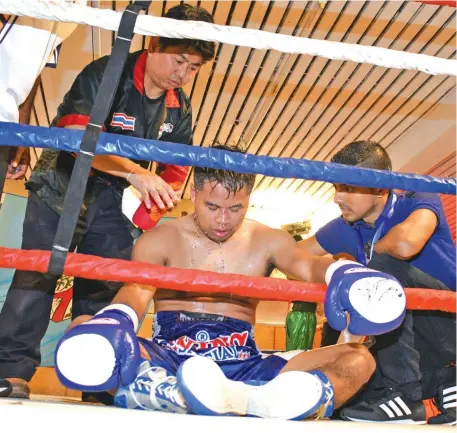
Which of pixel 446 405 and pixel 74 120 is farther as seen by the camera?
pixel 74 120

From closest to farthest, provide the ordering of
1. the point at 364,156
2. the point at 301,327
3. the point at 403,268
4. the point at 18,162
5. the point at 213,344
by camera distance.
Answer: the point at 213,344
the point at 18,162
the point at 403,268
the point at 364,156
the point at 301,327

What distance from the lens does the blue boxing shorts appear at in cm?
164

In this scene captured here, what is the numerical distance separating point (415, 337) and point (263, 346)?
4.19 meters

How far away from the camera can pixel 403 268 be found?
197cm

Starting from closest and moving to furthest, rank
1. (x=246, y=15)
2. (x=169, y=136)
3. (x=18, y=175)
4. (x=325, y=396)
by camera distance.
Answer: (x=325, y=396) → (x=18, y=175) → (x=169, y=136) → (x=246, y=15)

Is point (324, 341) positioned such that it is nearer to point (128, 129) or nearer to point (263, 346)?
point (128, 129)

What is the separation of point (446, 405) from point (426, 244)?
1.85 ft

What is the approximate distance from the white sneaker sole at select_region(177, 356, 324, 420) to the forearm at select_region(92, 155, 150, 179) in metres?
0.85

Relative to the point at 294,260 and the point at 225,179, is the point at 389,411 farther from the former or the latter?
the point at 225,179

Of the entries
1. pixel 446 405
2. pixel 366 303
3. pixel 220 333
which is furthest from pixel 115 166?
pixel 446 405

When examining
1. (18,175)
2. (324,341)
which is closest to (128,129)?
(18,175)

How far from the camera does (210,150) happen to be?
1.32m

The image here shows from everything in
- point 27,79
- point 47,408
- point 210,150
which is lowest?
point 47,408

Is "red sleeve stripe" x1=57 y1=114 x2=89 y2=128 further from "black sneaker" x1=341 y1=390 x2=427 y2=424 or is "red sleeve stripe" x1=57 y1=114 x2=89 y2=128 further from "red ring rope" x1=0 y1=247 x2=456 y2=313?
"black sneaker" x1=341 y1=390 x2=427 y2=424
